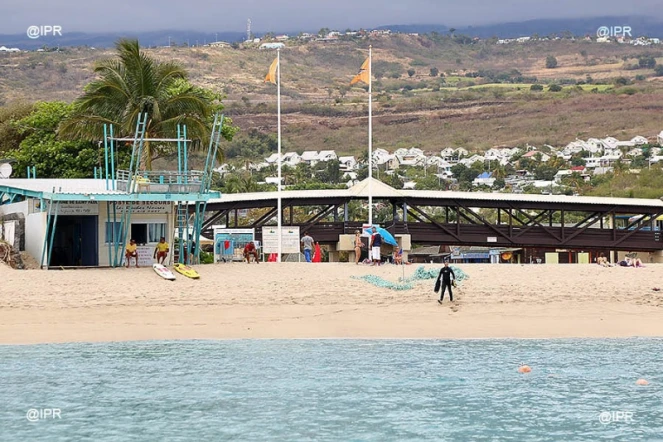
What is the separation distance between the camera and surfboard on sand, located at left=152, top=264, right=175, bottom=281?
28520mm

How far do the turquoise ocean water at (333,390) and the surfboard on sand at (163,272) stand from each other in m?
5.11

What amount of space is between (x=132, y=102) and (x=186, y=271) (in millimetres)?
10592

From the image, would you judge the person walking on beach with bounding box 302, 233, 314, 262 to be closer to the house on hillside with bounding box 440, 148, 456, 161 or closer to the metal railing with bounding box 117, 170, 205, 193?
the metal railing with bounding box 117, 170, 205, 193

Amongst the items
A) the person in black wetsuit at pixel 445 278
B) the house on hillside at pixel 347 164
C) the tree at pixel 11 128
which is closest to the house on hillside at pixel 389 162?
the house on hillside at pixel 347 164

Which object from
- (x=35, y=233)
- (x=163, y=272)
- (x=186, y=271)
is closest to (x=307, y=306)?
(x=186, y=271)

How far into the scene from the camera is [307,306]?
1045 inches

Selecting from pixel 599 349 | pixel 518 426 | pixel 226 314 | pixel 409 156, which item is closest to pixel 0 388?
pixel 226 314

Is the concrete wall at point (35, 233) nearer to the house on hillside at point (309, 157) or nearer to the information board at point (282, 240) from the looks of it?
the information board at point (282, 240)

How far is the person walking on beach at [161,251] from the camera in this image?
31.2m

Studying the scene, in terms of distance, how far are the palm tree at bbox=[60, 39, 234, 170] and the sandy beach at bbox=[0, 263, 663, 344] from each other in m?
9.29

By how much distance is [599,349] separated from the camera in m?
23.4

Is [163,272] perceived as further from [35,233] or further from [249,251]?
[249,251]

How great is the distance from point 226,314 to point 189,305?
A: 1.16 meters

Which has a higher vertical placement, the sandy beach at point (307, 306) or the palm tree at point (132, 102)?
the palm tree at point (132, 102)
